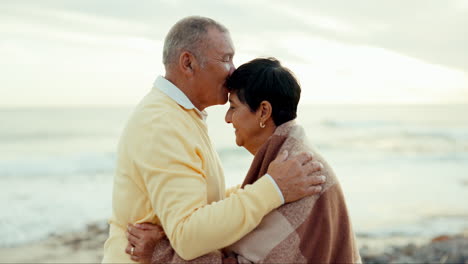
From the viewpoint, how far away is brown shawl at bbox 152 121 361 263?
2100 mm

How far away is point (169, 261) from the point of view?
2.15 metres

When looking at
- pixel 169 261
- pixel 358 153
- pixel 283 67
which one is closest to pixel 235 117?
pixel 283 67

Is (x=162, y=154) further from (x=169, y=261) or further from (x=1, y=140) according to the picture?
(x=1, y=140)

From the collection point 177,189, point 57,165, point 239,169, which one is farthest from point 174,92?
point 57,165

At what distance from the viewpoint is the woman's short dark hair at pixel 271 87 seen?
224 centimetres

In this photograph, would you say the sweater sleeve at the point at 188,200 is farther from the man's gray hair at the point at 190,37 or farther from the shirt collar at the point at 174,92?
the man's gray hair at the point at 190,37

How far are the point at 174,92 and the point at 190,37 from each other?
0.25 m

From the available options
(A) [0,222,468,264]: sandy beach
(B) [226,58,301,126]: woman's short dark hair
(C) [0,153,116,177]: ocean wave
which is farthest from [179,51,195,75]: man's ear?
(C) [0,153,116,177]: ocean wave

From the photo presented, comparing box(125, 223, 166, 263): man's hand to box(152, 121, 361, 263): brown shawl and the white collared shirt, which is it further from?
the white collared shirt

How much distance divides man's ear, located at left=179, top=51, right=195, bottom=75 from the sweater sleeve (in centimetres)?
35

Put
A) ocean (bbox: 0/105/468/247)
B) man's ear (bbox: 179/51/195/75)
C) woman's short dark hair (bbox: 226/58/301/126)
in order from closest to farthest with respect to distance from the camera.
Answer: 1. woman's short dark hair (bbox: 226/58/301/126)
2. man's ear (bbox: 179/51/195/75)
3. ocean (bbox: 0/105/468/247)

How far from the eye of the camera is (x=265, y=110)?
90.1 inches

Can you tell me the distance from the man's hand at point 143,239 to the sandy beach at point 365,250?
4.98m

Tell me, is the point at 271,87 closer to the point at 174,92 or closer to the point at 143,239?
the point at 174,92
